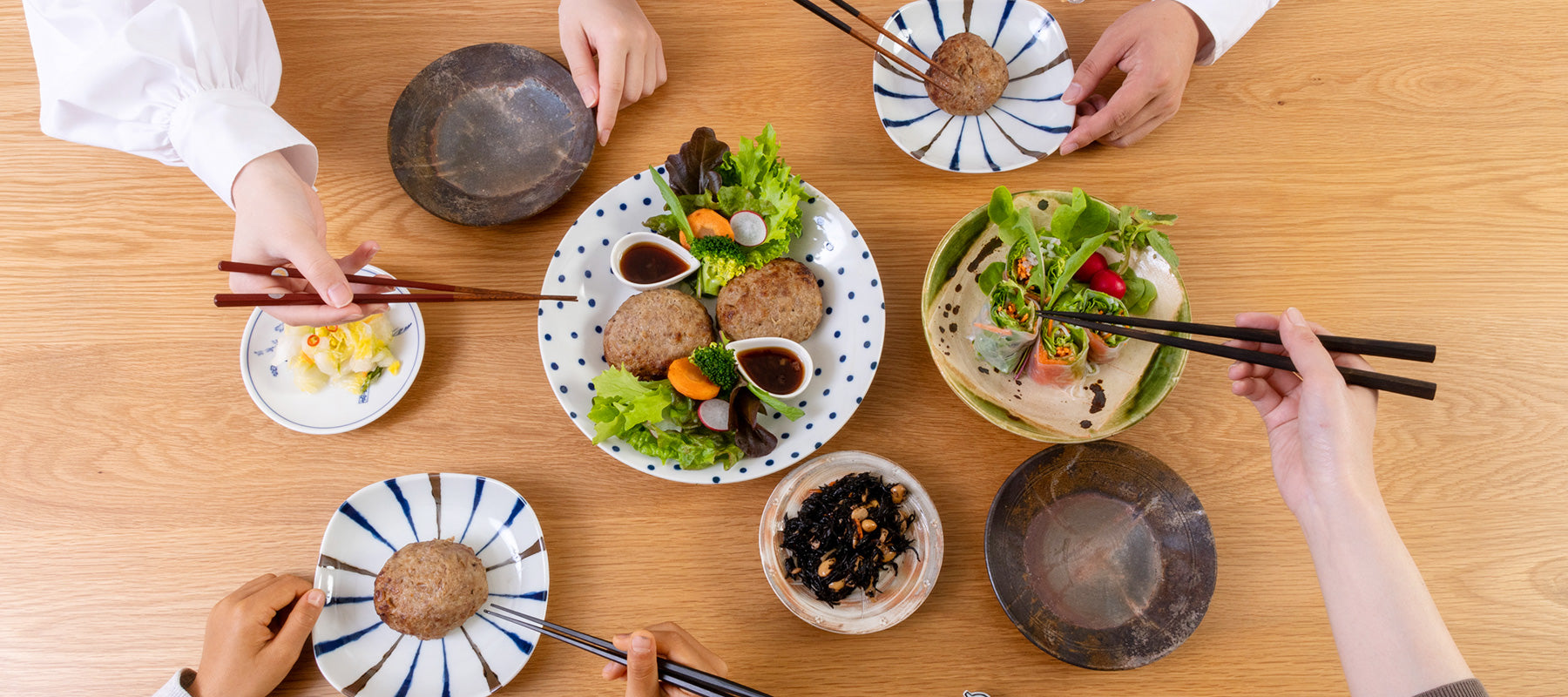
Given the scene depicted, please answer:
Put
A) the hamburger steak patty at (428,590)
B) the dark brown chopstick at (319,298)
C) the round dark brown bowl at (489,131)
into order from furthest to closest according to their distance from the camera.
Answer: the round dark brown bowl at (489,131) → the hamburger steak patty at (428,590) → the dark brown chopstick at (319,298)

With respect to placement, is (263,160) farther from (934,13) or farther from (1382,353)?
(1382,353)

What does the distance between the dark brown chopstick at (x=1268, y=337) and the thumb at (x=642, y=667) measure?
1309 mm

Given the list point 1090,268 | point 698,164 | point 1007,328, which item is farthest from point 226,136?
point 1090,268

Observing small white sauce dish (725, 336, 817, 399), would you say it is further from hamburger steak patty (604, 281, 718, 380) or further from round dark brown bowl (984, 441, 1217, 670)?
round dark brown bowl (984, 441, 1217, 670)

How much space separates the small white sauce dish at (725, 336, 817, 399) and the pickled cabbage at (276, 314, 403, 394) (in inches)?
40.2

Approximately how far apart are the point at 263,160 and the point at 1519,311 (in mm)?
3714

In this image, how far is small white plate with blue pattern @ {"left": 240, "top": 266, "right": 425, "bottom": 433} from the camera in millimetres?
2076

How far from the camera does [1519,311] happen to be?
221 cm

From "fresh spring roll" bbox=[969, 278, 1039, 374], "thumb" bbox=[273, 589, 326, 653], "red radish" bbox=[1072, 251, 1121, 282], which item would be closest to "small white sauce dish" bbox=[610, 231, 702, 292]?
"fresh spring roll" bbox=[969, 278, 1039, 374]

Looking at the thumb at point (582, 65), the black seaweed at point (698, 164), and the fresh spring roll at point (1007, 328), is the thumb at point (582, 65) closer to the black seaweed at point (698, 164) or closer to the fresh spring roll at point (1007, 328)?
the black seaweed at point (698, 164)

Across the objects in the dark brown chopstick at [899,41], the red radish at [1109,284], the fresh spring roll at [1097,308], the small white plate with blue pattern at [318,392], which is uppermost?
the dark brown chopstick at [899,41]

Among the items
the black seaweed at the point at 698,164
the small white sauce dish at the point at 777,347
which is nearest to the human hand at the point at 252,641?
the small white sauce dish at the point at 777,347

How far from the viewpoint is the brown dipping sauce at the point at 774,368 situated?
2.03 metres

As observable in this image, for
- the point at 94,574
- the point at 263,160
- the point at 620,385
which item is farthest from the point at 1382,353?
the point at 94,574
